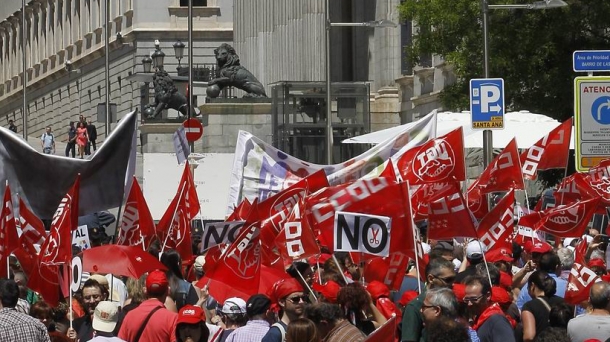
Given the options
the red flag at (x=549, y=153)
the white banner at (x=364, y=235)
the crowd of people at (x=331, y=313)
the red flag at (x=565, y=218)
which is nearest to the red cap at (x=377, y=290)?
the crowd of people at (x=331, y=313)

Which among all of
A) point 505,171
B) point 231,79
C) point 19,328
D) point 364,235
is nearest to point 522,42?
point 505,171

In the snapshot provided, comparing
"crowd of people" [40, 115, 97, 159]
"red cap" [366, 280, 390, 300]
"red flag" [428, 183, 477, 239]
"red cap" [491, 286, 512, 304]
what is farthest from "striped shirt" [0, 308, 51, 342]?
"crowd of people" [40, 115, 97, 159]

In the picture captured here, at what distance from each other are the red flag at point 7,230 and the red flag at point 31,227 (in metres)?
0.48

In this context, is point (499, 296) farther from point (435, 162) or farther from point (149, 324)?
point (435, 162)

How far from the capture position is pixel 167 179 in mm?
35656

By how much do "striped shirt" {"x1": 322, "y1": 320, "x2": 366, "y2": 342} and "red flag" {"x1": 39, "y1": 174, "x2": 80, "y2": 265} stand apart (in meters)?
3.59

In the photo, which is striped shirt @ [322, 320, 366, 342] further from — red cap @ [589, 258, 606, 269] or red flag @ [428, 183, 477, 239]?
red cap @ [589, 258, 606, 269]

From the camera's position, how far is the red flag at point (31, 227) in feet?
52.9

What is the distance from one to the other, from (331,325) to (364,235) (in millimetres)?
2355

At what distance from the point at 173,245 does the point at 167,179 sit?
1709 centimetres

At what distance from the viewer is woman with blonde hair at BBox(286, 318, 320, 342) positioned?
10641 millimetres

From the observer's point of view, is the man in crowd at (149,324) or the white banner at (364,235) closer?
the man in crowd at (149,324)

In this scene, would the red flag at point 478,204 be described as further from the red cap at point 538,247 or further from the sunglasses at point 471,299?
the sunglasses at point 471,299

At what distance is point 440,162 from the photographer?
55.8 feet
